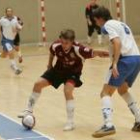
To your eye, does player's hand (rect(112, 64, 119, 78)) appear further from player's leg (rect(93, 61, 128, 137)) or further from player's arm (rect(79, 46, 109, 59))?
Answer: player's arm (rect(79, 46, 109, 59))

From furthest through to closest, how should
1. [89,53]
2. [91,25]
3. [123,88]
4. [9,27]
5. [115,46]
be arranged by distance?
[91,25] → [9,27] → [89,53] → [123,88] → [115,46]

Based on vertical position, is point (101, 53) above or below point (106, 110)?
above

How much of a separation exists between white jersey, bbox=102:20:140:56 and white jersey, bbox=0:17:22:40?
7.39 meters

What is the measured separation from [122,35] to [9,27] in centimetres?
762

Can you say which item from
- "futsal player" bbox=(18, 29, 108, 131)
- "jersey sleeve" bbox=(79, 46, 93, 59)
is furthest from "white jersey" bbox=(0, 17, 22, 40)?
"jersey sleeve" bbox=(79, 46, 93, 59)

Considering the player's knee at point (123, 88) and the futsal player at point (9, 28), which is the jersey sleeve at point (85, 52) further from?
the futsal player at point (9, 28)

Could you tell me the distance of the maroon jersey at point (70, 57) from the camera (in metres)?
6.55

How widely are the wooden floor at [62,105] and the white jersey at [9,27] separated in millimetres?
883

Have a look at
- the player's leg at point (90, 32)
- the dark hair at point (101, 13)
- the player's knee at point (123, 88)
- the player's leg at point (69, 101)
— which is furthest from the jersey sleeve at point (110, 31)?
the player's leg at point (90, 32)

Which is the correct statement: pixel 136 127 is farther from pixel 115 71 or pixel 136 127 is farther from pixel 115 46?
pixel 115 46

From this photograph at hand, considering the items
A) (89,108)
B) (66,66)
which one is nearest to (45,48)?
(89,108)

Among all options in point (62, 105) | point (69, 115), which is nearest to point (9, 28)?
point (62, 105)

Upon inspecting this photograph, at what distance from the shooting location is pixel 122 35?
5.99 m

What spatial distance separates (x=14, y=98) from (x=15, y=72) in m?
3.04
